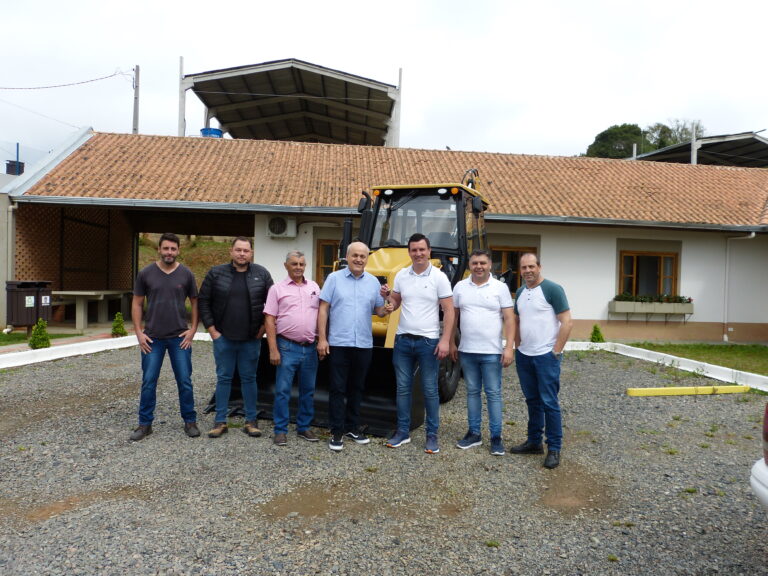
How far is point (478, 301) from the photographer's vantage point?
15.5 ft

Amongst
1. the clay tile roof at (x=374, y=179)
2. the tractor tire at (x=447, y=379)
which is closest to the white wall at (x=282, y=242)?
the clay tile roof at (x=374, y=179)

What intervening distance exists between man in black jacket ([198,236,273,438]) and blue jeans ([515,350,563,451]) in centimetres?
233

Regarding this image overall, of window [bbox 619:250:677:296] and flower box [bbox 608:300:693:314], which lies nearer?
flower box [bbox 608:300:693:314]

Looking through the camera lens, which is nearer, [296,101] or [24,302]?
[24,302]

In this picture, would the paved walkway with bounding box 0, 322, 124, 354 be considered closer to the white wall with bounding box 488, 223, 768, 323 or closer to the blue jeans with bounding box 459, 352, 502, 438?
the blue jeans with bounding box 459, 352, 502, 438

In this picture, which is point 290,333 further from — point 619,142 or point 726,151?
point 619,142

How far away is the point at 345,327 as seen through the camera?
473cm

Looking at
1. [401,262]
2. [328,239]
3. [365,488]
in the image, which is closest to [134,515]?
[365,488]

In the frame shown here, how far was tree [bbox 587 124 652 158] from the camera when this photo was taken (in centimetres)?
5106

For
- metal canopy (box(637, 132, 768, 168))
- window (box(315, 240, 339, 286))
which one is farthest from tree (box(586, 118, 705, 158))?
window (box(315, 240, 339, 286))

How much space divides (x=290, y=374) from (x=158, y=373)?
118cm

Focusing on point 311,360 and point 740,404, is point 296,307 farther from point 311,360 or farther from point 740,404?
point 740,404

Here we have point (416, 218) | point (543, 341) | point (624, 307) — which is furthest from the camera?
point (624, 307)

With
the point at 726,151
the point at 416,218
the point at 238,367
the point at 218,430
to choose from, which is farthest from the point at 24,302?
the point at 726,151
